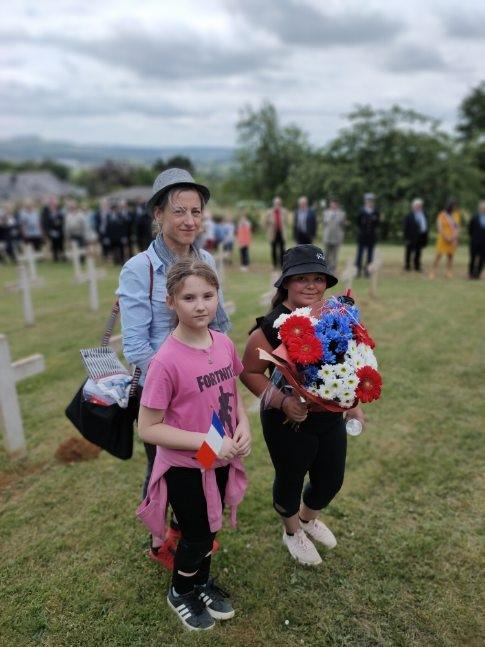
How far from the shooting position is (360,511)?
3391mm

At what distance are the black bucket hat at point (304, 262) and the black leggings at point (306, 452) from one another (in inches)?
29.3

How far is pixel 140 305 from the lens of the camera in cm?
239

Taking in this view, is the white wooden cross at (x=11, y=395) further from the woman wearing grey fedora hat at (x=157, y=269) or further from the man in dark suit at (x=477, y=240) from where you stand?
the man in dark suit at (x=477, y=240)

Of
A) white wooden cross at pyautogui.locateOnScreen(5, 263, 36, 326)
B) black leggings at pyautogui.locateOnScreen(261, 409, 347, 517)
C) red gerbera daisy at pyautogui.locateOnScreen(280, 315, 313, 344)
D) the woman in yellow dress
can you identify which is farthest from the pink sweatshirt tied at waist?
the woman in yellow dress

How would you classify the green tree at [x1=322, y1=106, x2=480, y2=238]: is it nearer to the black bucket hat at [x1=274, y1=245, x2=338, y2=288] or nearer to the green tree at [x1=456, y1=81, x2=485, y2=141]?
the black bucket hat at [x1=274, y1=245, x2=338, y2=288]

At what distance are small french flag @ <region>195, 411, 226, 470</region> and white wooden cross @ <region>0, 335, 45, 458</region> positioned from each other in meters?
2.39

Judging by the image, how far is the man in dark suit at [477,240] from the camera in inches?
450

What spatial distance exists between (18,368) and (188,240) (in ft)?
7.35

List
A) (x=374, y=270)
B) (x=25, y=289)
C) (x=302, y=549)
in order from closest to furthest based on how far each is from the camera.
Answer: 1. (x=302, y=549)
2. (x=25, y=289)
3. (x=374, y=270)

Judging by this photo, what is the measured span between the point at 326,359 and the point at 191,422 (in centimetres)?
68

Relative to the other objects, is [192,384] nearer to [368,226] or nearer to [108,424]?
[108,424]

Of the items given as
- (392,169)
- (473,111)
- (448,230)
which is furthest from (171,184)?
(473,111)

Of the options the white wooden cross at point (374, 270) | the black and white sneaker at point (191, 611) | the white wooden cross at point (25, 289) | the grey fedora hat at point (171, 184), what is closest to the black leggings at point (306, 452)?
the black and white sneaker at point (191, 611)

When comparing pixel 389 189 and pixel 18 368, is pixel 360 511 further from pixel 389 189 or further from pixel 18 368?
pixel 389 189
